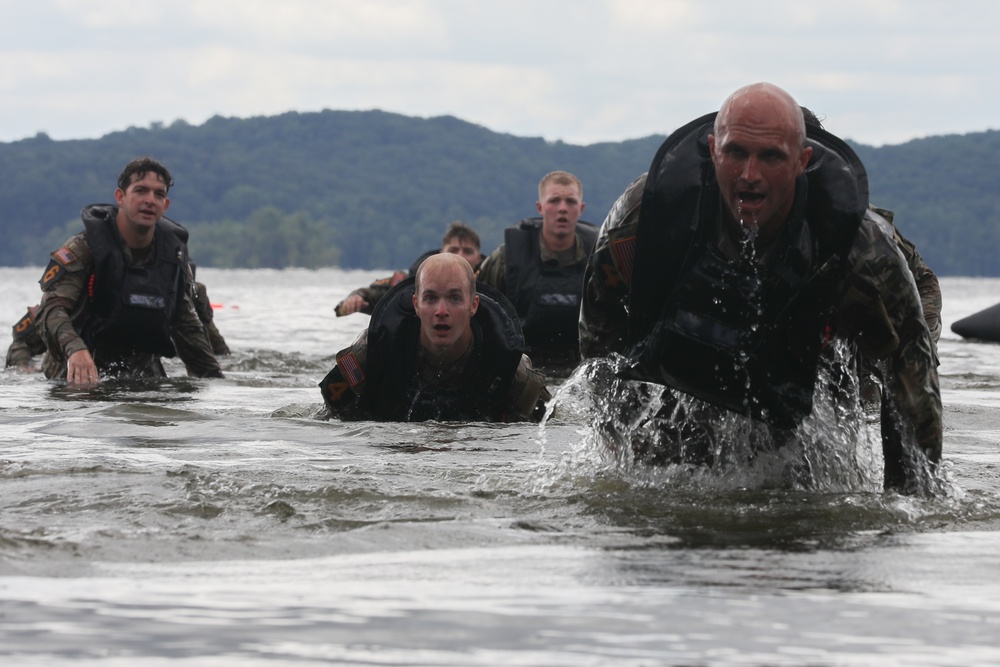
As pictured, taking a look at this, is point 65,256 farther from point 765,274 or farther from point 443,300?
point 765,274

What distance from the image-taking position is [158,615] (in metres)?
3.95

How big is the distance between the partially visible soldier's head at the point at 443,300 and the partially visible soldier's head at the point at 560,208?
4.78 m

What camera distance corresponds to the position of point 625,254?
6141 millimetres

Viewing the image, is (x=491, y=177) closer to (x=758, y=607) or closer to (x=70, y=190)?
(x=70, y=190)

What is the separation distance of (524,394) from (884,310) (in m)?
3.70

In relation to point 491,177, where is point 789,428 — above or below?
below

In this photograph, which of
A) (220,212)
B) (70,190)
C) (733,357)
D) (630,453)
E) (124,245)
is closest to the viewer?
(733,357)

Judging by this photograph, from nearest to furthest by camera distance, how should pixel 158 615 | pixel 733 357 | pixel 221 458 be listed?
pixel 158 615
pixel 733 357
pixel 221 458

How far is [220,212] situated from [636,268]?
143 m

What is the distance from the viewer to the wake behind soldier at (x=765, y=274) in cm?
565

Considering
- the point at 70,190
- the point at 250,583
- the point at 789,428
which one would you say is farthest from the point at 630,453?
the point at 70,190

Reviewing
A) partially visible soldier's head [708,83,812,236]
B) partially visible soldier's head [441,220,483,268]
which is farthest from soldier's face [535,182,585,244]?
partially visible soldier's head [708,83,812,236]

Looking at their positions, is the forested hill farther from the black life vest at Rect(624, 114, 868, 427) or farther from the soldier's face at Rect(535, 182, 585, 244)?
the black life vest at Rect(624, 114, 868, 427)

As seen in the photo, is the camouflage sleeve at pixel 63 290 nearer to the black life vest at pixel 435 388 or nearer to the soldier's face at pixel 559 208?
the black life vest at pixel 435 388
